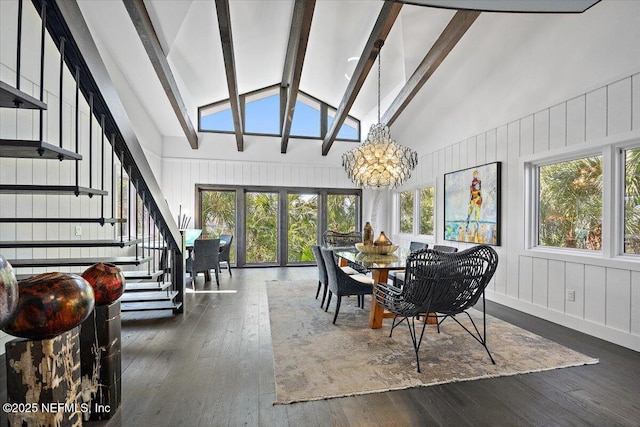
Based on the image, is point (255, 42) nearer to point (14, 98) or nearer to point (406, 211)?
point (14, 98)

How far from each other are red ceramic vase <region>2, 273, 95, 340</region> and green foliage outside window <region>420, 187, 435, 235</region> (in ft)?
19.5

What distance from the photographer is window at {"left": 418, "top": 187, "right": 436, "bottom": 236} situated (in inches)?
248

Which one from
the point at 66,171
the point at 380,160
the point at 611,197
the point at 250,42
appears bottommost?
the point at 611,197

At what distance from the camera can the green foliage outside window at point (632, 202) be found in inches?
115

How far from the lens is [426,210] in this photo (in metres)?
6.53

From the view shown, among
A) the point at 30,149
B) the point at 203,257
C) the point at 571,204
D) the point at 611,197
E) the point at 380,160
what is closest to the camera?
the point at 30,149

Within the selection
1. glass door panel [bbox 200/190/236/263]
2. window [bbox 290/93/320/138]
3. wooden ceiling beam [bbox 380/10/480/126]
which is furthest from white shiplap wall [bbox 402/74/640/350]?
glass door panel [bbox 200/190/236/263]

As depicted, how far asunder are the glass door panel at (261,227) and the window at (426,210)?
337cm

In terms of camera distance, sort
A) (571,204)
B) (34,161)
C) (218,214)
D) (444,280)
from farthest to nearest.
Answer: (218,214), (571,204), (34,161), (444,280)

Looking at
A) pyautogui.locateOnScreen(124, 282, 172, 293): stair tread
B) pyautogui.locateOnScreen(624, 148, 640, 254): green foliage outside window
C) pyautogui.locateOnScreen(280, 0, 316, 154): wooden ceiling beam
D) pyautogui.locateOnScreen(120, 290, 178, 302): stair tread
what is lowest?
pyautogui.locateOnScreen(120, 290, 178, 302): stair tread

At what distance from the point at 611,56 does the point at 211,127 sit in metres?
6.93

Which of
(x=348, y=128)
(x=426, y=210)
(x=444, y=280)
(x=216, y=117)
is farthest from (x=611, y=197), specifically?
(x=216, y=117)

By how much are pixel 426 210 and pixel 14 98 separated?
6.29 metres

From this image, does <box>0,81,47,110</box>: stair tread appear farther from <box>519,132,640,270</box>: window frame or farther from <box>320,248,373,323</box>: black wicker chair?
<box>519,132,640,270</box>: window frame
